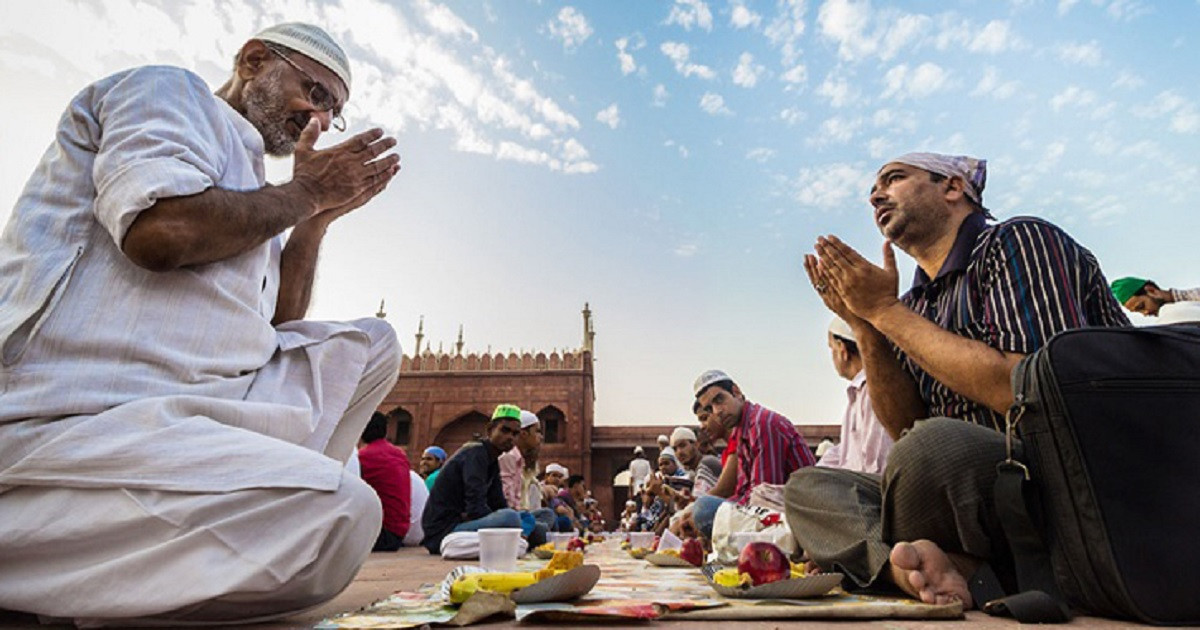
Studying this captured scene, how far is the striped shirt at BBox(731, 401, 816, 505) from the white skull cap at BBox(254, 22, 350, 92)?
2.66 m

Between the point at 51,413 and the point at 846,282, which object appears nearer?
the point at 51,413

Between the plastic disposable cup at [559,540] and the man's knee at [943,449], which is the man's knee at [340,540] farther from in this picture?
the plastic disposable cup at [559,540]

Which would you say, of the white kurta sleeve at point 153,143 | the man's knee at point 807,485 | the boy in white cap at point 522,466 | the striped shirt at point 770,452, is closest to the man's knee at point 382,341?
the white kurta sleeve at point 153,143

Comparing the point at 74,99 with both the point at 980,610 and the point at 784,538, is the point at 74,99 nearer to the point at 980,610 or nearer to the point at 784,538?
the point at 980,610

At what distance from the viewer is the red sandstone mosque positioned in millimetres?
19094

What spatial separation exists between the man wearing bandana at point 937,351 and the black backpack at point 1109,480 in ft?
0.32

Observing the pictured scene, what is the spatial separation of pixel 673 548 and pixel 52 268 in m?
2.66

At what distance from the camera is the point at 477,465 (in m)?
4.29

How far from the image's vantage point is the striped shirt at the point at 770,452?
3348 mm

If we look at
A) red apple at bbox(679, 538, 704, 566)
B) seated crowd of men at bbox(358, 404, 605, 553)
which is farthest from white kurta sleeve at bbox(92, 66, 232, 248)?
seated crowd of men at bbox(358, 404, 605, 553)

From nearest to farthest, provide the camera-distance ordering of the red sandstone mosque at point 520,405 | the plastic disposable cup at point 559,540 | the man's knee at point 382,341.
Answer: the man's knee at point 382,341 < the plastic disposable cup at point 559,540 < the red sandstone mosque at point 520,405

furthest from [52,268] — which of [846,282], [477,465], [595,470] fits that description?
[595,470]

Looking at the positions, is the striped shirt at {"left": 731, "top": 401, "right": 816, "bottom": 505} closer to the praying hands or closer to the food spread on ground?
the praying hands

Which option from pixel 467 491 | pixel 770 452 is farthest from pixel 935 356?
pixel 467 491
